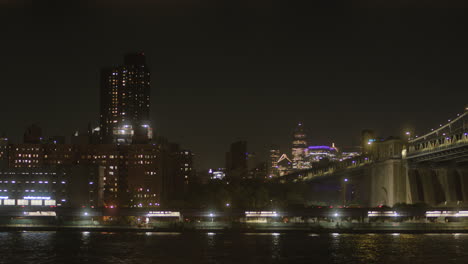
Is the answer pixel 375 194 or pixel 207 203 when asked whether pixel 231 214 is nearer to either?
pixel 375 194

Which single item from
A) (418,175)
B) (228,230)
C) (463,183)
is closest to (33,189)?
(228,230)

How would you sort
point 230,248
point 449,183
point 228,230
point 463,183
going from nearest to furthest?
point 230,248
point 228,230
point 463,183
point 449,183

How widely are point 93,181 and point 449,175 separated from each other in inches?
3495

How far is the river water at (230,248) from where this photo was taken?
66.4m

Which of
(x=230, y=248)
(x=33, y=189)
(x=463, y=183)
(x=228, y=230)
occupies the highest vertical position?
(x=463, y=183)

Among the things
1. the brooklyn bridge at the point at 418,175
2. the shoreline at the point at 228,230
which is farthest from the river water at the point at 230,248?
the brooklyn bridge at the point at 418,175

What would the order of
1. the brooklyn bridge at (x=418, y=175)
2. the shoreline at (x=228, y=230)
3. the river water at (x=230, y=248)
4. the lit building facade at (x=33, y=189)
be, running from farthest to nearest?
the lit building facade at (x=33, y=189) < the brooklyn bridge at (x=418, y=175) < the shoreline at (x=228, y=230) < the river water at (x=230, y=248)

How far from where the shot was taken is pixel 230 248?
7638cm

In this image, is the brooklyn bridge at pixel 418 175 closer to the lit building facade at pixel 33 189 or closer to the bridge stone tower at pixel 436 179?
the bridge stone tower at pixel 436 179

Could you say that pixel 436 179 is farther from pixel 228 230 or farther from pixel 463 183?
pixel 228 230

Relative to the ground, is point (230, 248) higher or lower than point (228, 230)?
lower

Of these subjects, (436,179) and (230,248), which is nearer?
(230,248)

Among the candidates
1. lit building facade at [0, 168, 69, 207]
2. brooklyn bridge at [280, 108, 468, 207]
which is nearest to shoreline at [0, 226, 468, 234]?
brooklyn bridge at [280, 108, 468, 207]

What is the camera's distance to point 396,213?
108000 millimetres
